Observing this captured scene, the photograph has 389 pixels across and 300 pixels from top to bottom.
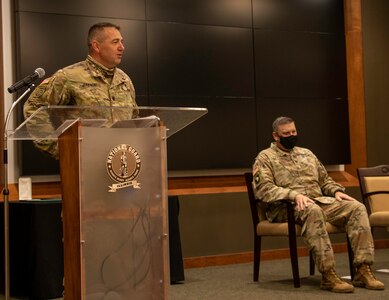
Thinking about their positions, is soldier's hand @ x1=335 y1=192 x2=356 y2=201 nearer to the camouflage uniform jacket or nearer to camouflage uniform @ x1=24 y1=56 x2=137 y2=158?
the camouflage uniform jacket

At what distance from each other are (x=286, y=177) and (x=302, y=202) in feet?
1.15

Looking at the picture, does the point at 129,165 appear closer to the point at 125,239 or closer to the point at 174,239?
the point at 125,239

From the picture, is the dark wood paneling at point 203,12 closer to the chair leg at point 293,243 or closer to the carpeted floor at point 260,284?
the carpeted floor at point 260,284

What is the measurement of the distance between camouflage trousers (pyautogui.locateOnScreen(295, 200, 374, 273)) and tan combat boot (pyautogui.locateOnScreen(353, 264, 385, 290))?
0.04m

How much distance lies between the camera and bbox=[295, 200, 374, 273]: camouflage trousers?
434 cm

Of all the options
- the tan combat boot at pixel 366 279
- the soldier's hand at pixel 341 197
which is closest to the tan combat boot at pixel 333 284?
the tan combat boot at pixel 366 279

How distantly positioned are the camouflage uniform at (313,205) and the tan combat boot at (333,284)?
52 millimetres

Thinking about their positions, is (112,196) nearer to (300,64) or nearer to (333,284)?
(333,284)

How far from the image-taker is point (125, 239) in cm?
253

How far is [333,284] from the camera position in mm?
4277

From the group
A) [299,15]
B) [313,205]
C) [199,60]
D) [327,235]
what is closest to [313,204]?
[313,205]

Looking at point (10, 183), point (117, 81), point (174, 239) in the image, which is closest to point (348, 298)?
point (174, 239)

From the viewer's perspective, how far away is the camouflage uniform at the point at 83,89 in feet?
10.0

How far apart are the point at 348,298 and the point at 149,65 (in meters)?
2.83
